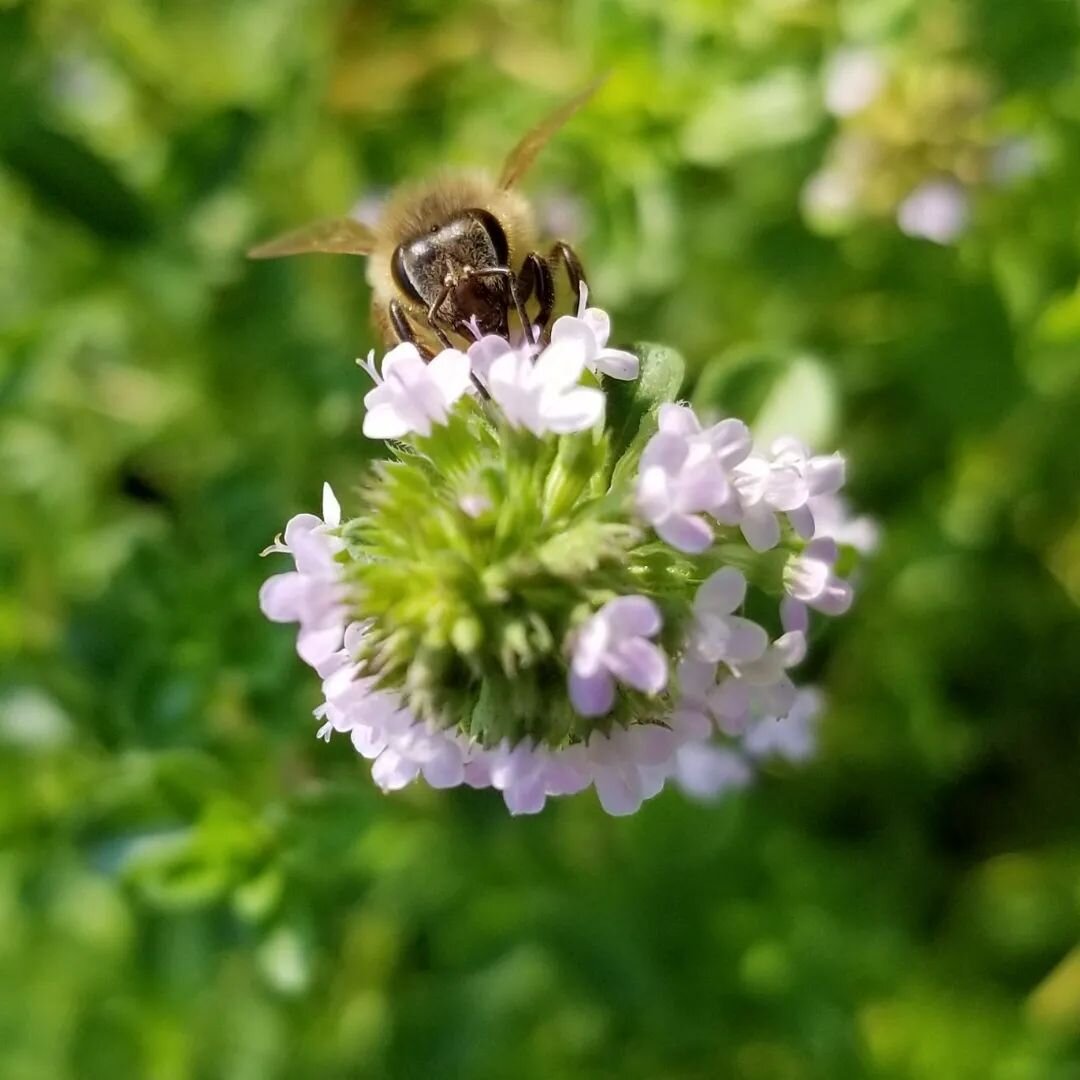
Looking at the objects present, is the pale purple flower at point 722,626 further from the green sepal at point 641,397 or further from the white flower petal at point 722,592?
the green sepal at point 641,397

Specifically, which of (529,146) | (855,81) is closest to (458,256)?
(529,146)

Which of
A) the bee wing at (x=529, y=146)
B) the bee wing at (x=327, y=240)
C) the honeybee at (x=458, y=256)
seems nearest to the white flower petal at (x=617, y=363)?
the honeybee at (x=458, y=256)

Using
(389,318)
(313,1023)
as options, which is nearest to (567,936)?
(313,1023)

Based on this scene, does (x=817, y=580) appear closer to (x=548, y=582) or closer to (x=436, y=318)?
(x=548, y=582)

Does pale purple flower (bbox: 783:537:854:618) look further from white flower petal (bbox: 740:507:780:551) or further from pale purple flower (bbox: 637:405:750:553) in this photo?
pale purple flower (bbox: 637:405:750:553)

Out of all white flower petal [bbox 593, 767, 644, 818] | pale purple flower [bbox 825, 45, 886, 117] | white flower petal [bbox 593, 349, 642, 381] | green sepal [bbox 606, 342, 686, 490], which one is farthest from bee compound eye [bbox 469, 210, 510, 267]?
pale purple flower [bbox 825, 45, 886, 117]
